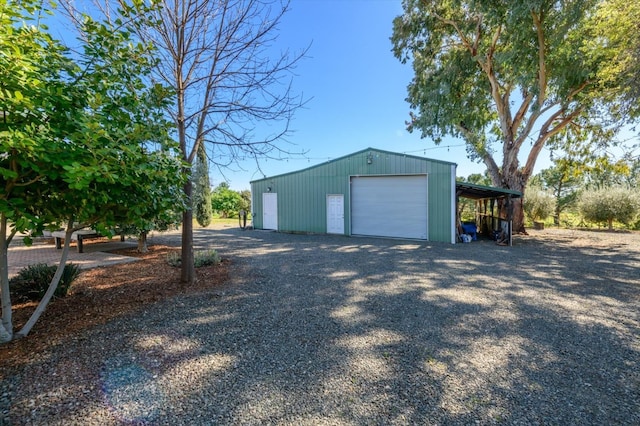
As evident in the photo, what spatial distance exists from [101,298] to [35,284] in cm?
88

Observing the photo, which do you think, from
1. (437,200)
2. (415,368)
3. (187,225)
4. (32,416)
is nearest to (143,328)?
(32,416)

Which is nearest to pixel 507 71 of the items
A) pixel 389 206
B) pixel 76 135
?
pixel 389 206

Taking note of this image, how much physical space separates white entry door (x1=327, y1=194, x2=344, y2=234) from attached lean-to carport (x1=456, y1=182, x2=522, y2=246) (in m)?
4.63

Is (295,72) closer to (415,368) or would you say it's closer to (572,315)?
(415,368)

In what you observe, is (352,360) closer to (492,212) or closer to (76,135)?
(76,135)

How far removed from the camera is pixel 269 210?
1507 cm

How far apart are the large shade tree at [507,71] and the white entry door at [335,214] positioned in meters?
5.31

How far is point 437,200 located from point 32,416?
1058 cm

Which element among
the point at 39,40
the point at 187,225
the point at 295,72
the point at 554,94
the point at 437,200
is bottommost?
the point at 187,225

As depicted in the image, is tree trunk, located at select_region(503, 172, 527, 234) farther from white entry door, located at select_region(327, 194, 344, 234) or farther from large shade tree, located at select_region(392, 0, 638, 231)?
white entry door, located at select_region(327, 194, 344, 234)

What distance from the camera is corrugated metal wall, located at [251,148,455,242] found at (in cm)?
1014

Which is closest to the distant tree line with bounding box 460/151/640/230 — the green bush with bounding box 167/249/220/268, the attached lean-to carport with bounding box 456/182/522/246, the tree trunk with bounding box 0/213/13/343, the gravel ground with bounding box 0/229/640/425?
the attached lean-to carport with bounding box 456/182/522/246

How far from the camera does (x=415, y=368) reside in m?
2.39

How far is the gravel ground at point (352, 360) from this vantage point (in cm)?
188
